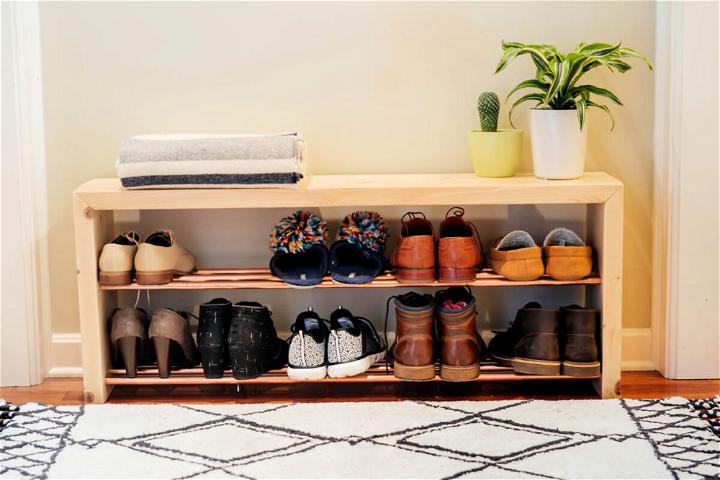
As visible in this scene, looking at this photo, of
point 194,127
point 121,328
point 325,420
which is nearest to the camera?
point 325,420

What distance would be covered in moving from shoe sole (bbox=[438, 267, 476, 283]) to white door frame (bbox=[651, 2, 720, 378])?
0.69 m

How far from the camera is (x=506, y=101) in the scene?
3051 mm

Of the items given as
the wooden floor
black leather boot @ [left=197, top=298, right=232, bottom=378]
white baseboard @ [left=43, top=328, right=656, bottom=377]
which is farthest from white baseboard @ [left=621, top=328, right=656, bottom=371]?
black leather boot @ [left=197, top=298, right=232, bottom=378]

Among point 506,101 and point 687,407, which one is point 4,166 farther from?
point 687,407

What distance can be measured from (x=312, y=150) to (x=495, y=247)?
0.68 meters

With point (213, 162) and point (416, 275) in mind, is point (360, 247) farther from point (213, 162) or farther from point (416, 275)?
point (213, 162)

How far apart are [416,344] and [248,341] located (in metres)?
0.50

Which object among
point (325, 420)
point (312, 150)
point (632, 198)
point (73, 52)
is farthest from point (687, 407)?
point (73, 52)

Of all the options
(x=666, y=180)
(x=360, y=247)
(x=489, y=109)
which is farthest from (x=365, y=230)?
(x=666, y=180)

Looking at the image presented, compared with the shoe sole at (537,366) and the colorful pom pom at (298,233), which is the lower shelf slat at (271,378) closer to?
the shoe sole at (537,366)

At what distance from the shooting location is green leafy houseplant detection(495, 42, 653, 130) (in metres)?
2.75

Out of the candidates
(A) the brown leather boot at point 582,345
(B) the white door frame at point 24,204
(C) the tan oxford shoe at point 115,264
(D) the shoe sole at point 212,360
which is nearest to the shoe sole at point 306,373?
(D) the shoe sole at point 212,360

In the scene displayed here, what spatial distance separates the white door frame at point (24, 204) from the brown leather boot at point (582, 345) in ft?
5.59

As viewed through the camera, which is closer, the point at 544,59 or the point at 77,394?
the point at 544,59
